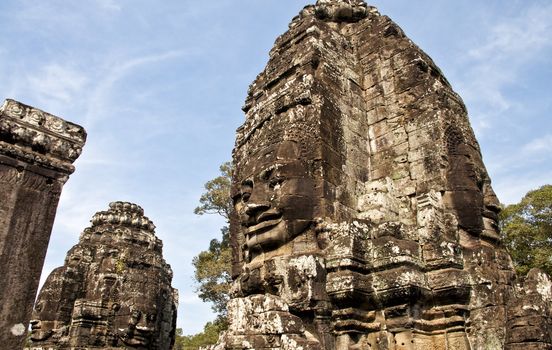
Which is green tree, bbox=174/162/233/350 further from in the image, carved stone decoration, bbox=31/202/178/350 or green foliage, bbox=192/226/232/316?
carved stone decoration, bbox=31/202/178/350

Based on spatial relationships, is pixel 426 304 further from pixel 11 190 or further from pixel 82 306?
pixel 82 306

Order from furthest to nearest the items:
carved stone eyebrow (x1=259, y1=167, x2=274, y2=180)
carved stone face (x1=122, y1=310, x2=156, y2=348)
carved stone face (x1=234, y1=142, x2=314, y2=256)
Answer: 1. carved stone face (x1=122, y1=310, x2=156, y2=348)
2. carved stone eyebrow (x1=259, y1=167, x2=274, y2=180)
3. carved stone face (x1=234, y1=142, x2=314, y2=256)

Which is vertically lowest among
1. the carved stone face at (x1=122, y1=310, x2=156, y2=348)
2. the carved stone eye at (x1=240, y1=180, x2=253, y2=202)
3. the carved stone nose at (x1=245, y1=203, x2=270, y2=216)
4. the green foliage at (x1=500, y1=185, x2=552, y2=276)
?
the carved stone face at (x1=122, y1=310, x2=156, y2=348)

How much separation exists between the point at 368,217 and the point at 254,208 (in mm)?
1507

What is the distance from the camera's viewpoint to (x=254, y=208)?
19.5 feet

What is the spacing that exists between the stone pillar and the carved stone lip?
8.14ft

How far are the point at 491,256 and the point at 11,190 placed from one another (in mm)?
5256

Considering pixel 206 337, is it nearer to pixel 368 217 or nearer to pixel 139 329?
pixel 139 329

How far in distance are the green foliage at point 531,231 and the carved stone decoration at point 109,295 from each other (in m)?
14.4

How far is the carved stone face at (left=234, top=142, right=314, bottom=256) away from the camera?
5668 mm

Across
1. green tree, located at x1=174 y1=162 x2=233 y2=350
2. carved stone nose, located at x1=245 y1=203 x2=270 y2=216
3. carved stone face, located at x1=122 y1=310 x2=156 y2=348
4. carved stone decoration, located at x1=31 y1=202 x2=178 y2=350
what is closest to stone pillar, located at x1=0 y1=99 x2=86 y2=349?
carved stone nose, located at x1=245 y1=203 x2=270 y2=216

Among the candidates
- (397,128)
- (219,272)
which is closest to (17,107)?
(397,128)

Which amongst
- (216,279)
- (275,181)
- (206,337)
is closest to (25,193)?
(275,181)

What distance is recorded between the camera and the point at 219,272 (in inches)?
771
